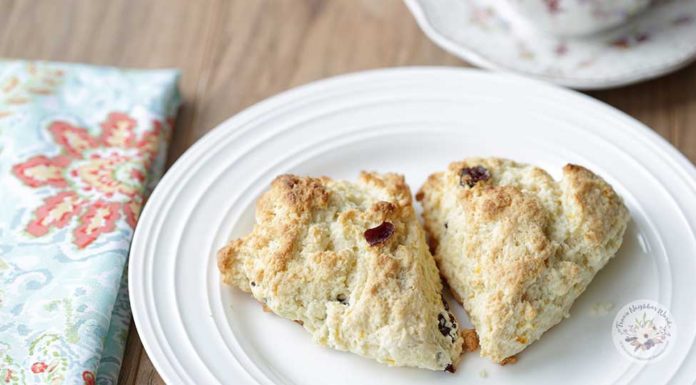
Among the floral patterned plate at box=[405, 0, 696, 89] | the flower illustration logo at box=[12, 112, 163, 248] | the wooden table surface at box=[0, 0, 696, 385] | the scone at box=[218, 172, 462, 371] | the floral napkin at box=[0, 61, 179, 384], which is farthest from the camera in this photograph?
the wooden table surface at box=[0, 0, 696, 385]

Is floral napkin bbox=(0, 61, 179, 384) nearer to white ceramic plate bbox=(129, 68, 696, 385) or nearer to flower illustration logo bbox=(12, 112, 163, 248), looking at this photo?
flower illustration logo bbox=(12, 112, 163, 248)

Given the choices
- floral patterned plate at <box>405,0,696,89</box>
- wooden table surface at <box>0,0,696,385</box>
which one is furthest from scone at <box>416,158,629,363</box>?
wooden table surface at <box>0,0,696,385</box>

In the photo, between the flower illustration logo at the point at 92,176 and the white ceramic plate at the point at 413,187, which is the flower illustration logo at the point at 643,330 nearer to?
the white ceramic plate at the point at 413,187

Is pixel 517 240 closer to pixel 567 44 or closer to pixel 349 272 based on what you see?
pixel 349 272

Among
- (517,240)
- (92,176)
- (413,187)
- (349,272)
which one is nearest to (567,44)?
(413,187)

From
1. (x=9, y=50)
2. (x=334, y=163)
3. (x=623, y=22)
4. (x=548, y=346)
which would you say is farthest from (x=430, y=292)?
(x=9, y=50)

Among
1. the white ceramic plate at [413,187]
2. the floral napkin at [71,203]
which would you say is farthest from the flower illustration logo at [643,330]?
the floral napkin at [71,203]
